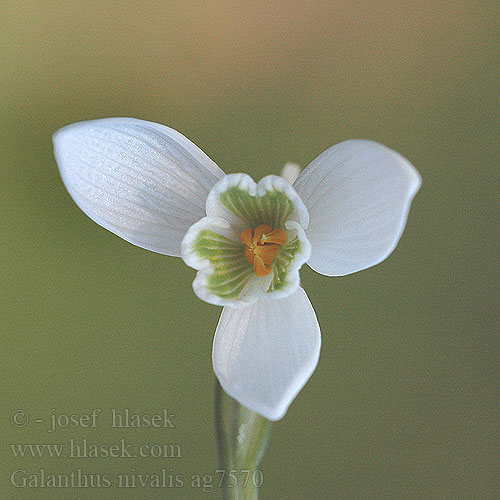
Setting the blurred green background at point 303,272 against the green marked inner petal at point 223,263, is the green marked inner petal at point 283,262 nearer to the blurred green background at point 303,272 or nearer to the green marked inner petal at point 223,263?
the green marked inner petal at point 223,263

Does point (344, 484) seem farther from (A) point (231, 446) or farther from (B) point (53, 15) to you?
(B) point (53, 15)

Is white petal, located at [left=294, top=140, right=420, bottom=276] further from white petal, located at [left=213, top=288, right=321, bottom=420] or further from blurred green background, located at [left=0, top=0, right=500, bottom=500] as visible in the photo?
blurred green background, located at [left=0, top=0, right=500, bottom=500]

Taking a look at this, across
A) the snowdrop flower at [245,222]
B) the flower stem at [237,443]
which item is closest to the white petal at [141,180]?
the snowdrop flower at [245,222]

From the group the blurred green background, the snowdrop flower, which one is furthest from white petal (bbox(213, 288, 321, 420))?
the blurred green background

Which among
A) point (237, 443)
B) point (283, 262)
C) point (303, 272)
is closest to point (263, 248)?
point (283, 262)

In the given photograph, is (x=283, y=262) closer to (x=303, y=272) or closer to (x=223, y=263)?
(x=223, y=263)

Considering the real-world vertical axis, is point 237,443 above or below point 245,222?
below

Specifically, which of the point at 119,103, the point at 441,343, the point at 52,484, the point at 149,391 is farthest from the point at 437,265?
the point at 52,484
